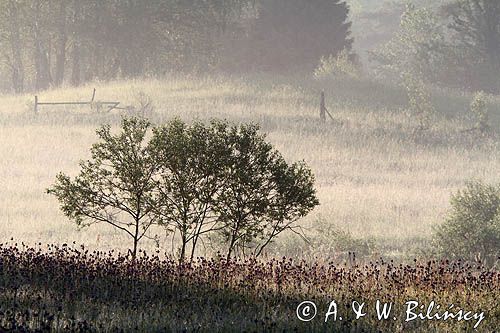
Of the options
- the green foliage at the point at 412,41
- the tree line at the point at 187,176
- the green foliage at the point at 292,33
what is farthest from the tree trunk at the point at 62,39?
the tree line at the point at 187,176

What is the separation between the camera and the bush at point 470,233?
1834cm

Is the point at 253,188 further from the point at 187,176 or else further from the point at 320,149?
the point at 320,149

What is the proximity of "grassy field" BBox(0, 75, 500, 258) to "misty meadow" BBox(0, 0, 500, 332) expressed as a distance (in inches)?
5.6

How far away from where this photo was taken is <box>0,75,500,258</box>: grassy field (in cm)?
2288

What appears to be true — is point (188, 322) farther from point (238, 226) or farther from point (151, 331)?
point (238, 226)

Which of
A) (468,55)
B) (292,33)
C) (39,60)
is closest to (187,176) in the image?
Result: (292,33)

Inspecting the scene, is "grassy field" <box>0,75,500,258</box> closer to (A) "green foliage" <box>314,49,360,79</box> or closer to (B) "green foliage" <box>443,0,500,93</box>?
(A) "green foliage" <box>314,49,360,79</box>

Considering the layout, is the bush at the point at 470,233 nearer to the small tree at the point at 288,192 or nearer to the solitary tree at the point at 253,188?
the small tree at the point at 288,192

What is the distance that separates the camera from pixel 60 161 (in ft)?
121

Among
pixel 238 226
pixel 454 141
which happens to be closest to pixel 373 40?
pixel 454 141

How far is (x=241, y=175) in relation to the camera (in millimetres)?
13555

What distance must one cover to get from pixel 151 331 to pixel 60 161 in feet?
93.3

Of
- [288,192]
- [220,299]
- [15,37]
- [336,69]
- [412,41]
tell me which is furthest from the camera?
[412,41]

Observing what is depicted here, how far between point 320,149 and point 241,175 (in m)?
26.1
